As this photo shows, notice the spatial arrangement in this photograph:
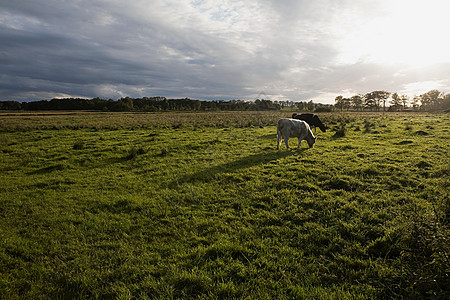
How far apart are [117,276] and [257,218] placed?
10.5 feet

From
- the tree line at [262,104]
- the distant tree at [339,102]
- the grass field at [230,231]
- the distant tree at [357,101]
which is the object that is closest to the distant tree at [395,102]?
the tree line at [262,104]

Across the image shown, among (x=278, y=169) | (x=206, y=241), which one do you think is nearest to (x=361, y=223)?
(x=206, y=241)

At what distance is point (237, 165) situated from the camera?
32.3ft

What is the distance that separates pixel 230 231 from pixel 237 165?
5278mm

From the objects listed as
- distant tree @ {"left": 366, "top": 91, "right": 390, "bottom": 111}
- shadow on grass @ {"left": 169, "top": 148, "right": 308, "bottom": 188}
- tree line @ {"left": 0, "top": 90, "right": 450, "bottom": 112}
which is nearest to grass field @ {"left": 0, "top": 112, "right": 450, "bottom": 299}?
shadow on grass @ {"left": 169, "top": 148, "right": 308, "bottom": 188}

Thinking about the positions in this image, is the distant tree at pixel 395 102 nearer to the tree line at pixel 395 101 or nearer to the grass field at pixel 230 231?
the tree line at pixel 395 101

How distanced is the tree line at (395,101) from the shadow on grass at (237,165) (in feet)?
348

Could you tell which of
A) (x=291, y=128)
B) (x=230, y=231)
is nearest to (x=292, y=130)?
(x=291, y=128)

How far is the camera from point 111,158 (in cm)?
1168

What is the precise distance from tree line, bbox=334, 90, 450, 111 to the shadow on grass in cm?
10617

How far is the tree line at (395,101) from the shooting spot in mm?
86500

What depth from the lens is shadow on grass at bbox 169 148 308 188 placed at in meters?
8.20

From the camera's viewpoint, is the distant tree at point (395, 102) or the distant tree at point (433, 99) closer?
the distant tree at point (433, 99)

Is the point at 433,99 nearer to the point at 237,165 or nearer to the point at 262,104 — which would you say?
the point at 262,104
